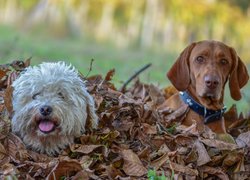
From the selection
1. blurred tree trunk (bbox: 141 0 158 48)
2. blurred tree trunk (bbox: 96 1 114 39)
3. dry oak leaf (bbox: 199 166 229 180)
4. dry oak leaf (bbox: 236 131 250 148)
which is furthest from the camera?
blurred tree trunk (bbox: 96 1 114 39)

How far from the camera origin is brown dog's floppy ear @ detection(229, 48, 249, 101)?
6.55 metres

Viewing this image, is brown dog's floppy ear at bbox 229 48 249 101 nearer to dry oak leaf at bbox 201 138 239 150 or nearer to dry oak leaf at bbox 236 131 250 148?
dry oak leaf at bbox 236 131 250 148

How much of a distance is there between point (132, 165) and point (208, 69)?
209 cm

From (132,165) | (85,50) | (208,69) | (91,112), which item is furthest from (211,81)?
(85,50)

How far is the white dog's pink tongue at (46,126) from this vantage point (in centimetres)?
446

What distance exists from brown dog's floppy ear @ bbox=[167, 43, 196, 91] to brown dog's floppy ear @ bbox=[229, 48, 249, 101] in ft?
1.42

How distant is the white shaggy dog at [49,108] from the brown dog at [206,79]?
1.78 m

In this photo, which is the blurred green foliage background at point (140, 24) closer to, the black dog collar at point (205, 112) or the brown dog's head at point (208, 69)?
the brown dog's head at point (208, 69)

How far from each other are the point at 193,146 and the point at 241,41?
30.1 m

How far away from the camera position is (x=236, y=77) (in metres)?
6.57

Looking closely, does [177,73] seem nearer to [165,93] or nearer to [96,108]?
[165,93]

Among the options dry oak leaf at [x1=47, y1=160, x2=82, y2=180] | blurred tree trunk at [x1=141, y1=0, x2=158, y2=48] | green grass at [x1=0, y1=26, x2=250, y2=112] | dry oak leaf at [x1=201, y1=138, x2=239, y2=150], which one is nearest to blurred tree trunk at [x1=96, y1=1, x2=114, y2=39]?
blurred tree trunk at [x1=141, y1=0, x2=158, y2=48]

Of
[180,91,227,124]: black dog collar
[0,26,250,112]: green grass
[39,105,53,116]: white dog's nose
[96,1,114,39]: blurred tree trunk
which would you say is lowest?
[39,105,53,116]: white dog's nose

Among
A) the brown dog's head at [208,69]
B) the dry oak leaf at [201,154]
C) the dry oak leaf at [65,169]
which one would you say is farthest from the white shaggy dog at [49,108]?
the brown dog's head at [208,69]
